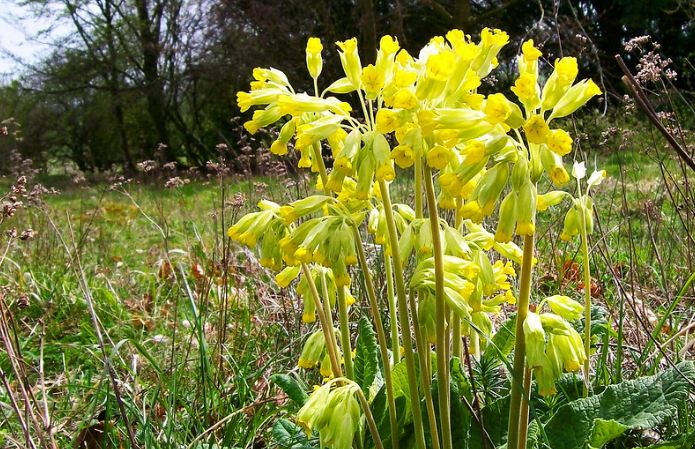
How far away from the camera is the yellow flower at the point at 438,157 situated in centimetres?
104

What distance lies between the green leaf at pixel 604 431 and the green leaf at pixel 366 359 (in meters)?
0.54

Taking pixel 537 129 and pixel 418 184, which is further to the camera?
pixel 418 184

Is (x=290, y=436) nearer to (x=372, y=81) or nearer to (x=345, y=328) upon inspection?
(x=345, y=328)

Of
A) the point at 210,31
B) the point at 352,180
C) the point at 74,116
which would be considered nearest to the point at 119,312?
the point at 352,180

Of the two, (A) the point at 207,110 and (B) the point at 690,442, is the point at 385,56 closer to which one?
(B) the point at 690,442

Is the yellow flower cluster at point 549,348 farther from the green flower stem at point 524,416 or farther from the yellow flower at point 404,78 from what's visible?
the yellow flower at point 404,78

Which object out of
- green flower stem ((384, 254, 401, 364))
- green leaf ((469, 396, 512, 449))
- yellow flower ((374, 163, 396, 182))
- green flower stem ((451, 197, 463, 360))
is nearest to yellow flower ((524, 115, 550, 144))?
yellow flower ((374, 163, 396, 182))

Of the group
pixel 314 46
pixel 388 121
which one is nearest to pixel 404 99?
pixel 388 121

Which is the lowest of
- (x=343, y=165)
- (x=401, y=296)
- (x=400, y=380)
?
(x=400, y=380)

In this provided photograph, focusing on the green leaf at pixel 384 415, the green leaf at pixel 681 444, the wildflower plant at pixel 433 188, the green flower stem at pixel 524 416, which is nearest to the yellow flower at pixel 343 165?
the wildflower plant at pixel 433 188

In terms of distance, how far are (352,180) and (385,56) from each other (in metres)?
0.32

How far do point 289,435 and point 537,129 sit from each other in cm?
100

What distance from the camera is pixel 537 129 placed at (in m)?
1.01

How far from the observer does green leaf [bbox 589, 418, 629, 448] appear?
129 centimetres
